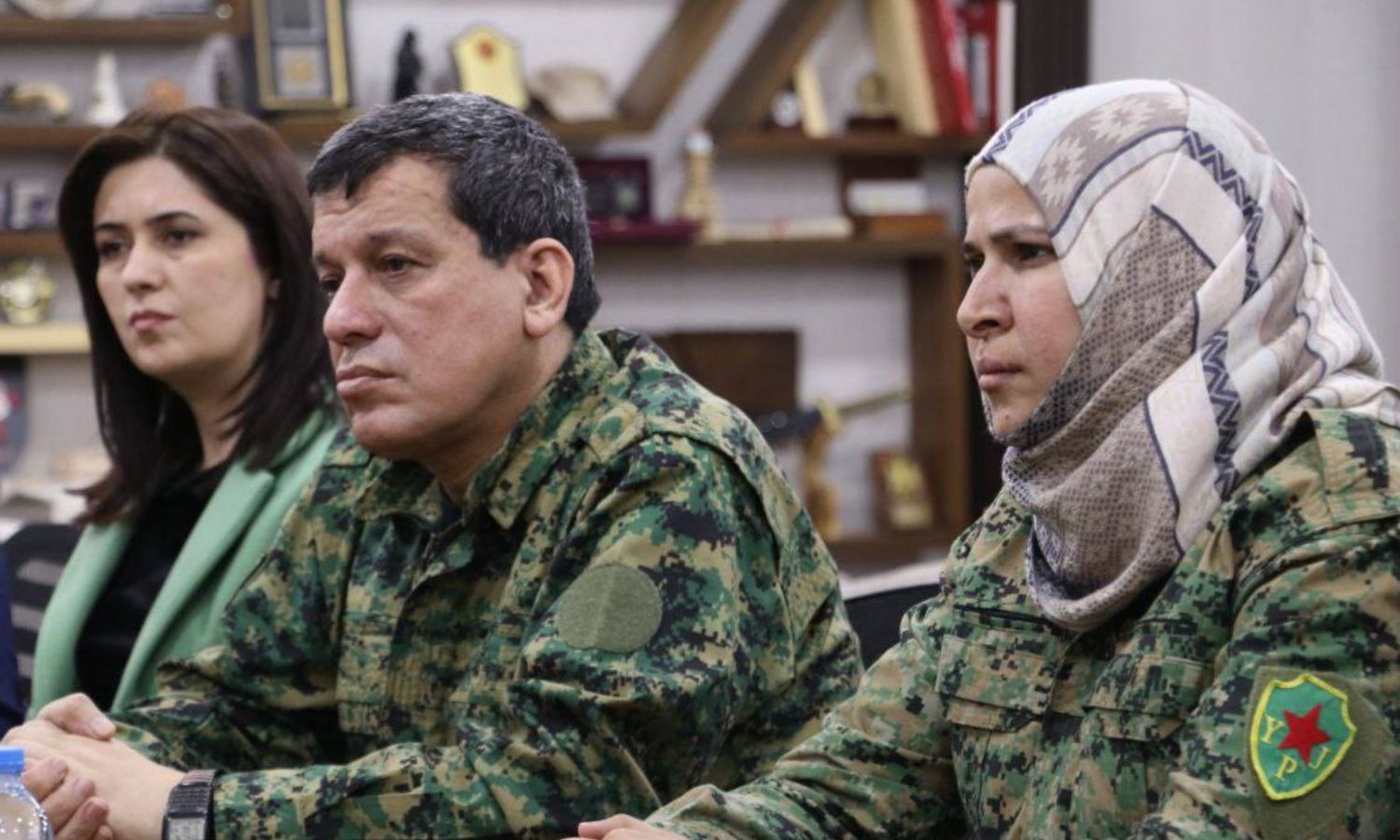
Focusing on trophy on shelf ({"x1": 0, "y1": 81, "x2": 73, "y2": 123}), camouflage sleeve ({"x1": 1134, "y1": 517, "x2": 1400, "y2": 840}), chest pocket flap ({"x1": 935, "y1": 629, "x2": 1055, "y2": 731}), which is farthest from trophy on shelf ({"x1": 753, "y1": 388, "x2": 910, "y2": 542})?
camouflage sleeve ({"x1": 1134, "y1": 517, "x2": 1400, "y2": 840})

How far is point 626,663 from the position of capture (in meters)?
1.75

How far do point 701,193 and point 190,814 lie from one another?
3046mm

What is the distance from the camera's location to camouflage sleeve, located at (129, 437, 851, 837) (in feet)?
5.74

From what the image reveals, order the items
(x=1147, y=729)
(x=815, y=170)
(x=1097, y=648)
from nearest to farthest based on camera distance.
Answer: (x=1147, y=729) → (x=1097, y=648) → (x=815, y=170)

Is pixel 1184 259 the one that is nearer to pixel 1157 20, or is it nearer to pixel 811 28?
pixel 811 28

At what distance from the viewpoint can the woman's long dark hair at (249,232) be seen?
105 inches

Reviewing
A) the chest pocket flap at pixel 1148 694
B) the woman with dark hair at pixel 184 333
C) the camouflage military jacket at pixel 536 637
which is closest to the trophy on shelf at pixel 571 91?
the woman with dark hair at pixel 184 333

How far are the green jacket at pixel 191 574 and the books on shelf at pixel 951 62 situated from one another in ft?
8.14

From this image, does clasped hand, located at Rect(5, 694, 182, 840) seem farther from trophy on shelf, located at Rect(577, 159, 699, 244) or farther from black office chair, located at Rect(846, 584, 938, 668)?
trophy on shelf, located at Rect(577, 159, 699, 244)

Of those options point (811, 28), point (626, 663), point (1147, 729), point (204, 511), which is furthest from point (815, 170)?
point (1147, 729)

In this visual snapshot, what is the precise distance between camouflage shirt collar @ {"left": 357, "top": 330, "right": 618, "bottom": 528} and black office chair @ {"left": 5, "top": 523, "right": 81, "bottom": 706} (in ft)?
3.21

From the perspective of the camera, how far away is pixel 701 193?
4.68 m

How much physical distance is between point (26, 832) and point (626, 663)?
535mm

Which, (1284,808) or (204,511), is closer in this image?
(1284,808)
